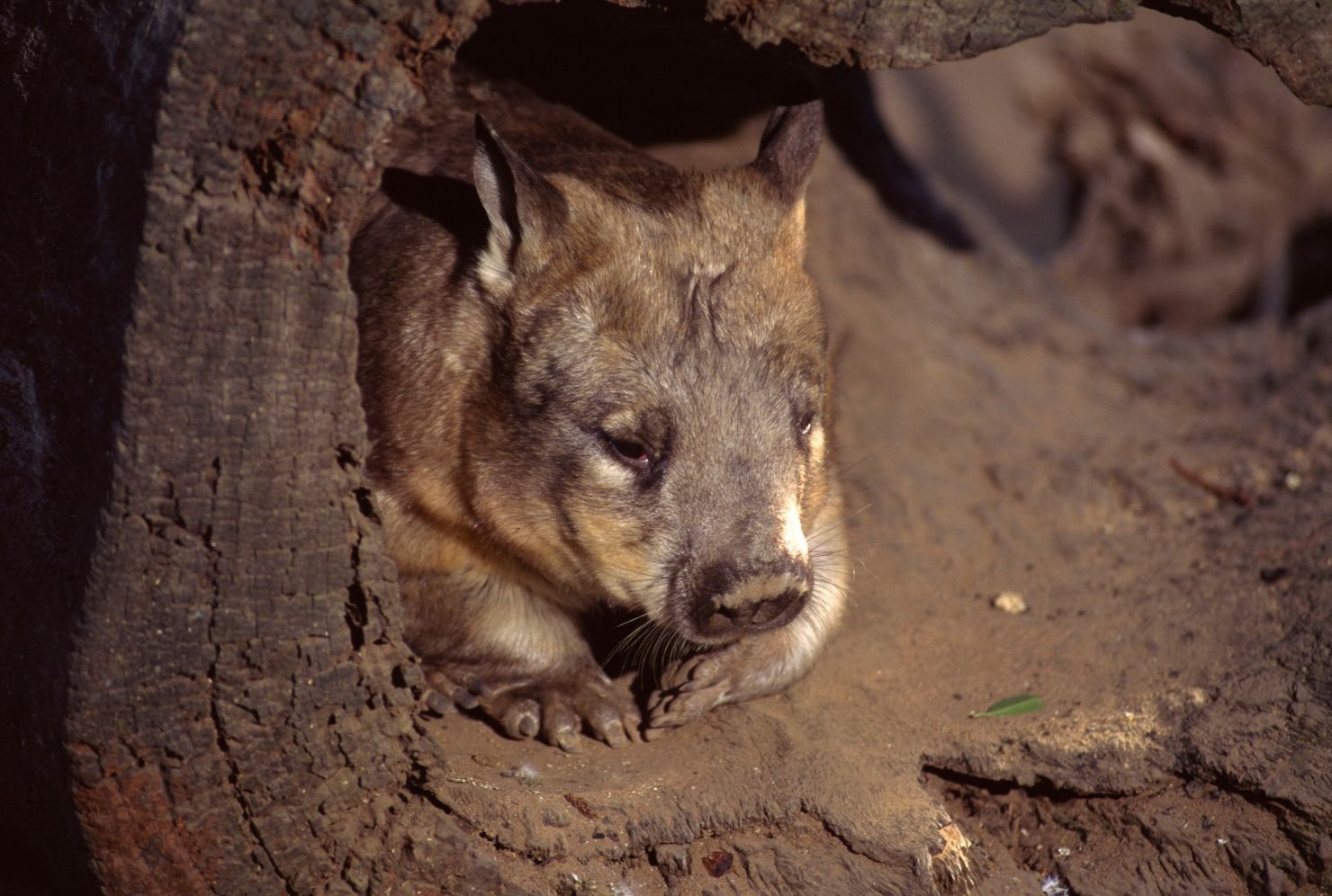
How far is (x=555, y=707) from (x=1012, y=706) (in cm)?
128

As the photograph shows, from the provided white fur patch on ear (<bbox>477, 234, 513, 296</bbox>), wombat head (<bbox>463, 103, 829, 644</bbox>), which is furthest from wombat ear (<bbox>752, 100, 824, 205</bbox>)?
white fur patch on ear (<bbox>477, 234, 513, 296</bbox>)

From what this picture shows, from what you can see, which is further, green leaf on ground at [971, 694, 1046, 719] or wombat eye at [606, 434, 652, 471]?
green leaf on ground at [971, 694, 1046, 719]

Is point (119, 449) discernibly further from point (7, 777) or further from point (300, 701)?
point (7, 777)

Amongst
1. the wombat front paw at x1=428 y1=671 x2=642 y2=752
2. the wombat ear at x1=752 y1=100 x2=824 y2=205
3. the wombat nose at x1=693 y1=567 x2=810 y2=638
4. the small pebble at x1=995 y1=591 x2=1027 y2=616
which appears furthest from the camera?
the small pebble at x1=995 y1=591 x2=1027 y2=616

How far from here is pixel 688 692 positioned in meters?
3.54

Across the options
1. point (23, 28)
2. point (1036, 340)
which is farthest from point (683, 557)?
point (1036, 340)

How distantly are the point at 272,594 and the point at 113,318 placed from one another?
620mm

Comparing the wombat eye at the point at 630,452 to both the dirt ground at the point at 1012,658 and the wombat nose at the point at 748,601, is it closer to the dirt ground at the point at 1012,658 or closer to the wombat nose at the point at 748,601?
the wombat nose at the point at 748,601

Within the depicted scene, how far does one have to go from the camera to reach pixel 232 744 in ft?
8.86

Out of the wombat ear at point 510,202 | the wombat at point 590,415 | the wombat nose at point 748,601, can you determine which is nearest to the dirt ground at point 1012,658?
the wombat at point 590,415

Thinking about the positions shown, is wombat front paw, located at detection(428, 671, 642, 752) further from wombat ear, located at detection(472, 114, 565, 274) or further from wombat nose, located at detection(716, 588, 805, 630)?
wombat ear, located at detection(472, 114, 565, 274)

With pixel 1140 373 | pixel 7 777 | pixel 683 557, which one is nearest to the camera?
pixel 7 777

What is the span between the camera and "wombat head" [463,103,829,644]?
10.5ft

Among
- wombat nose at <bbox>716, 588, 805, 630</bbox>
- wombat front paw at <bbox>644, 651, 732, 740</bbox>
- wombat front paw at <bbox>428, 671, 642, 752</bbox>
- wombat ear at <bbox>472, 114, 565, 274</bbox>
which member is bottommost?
wombat front paw at <bbox>428, 671, 642, 752</bbox>
